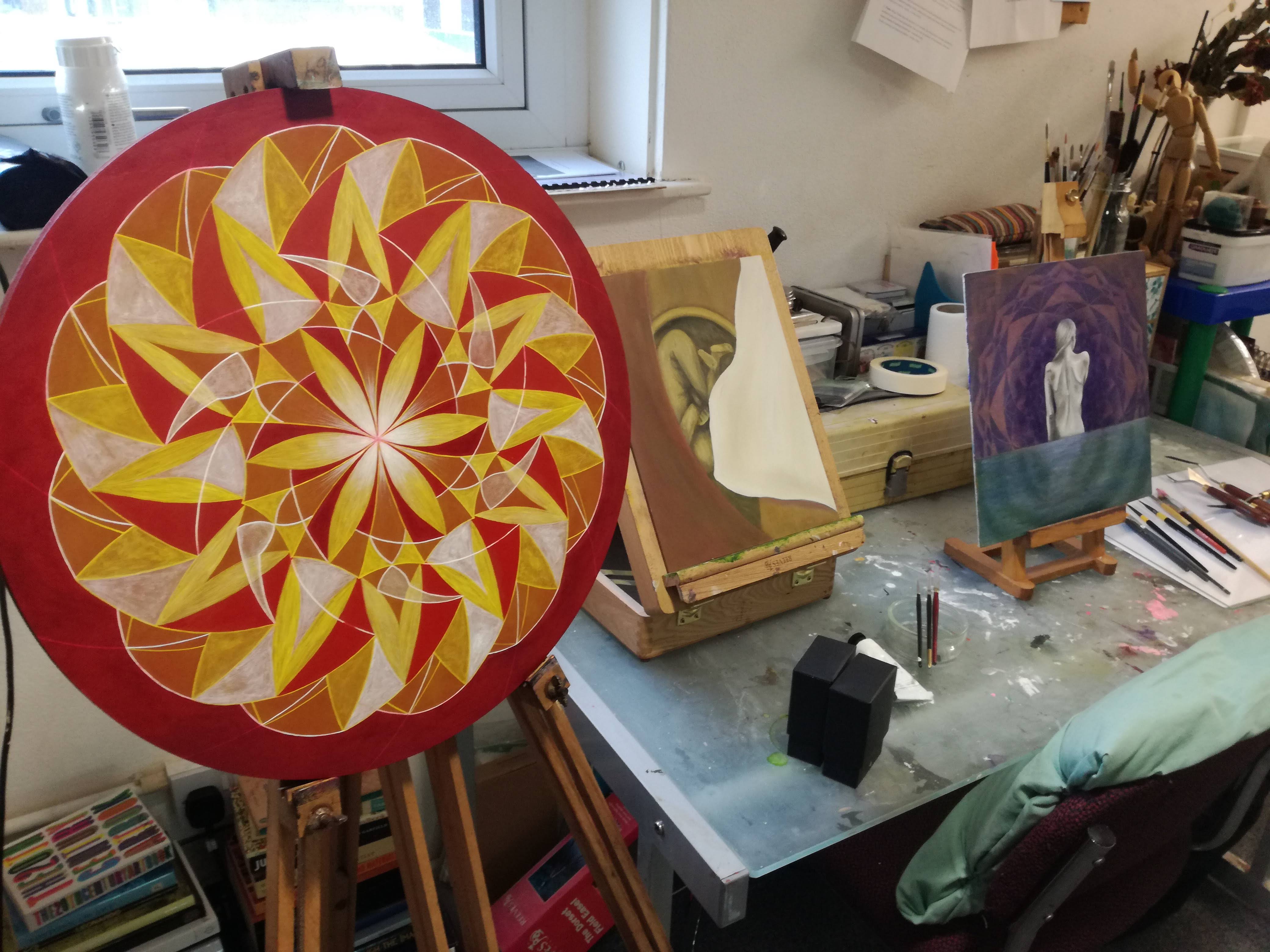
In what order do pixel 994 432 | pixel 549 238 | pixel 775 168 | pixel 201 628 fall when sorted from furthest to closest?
1. pixel 775 168
2. pixel 994 432
3. pixel 549 238
4. pixel 201 628

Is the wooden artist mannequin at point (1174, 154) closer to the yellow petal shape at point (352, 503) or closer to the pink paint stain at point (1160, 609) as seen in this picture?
the pink paint stain at point (1160, 609)

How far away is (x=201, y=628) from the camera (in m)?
0.67

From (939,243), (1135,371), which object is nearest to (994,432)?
(1135,371)

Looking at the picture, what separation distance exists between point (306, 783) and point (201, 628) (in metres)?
0.15

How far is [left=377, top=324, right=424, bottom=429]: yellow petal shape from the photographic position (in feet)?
2.41

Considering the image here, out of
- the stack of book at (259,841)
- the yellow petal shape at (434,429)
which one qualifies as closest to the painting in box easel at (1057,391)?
the yellow petal shape at (434,429)

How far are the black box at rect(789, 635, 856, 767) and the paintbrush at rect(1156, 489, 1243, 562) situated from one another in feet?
2.28

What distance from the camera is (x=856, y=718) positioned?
0.91 m

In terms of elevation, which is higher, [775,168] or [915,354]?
[775,168]

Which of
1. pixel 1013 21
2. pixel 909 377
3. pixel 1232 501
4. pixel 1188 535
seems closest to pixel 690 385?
pixel 909 377

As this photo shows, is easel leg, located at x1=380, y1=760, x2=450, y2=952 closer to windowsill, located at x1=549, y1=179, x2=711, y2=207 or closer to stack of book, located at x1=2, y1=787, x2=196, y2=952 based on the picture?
stack of book, located at x1=2, y1=787, x2=196, y2=952

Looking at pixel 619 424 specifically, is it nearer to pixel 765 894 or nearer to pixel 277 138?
pixel 277 138

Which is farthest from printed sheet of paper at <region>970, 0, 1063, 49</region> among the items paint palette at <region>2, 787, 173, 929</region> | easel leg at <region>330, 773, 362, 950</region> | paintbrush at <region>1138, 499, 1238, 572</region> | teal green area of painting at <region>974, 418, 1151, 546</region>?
paint palette at <region>2, 787, 173, 929</region>

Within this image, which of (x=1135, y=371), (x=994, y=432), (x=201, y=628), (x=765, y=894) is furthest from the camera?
(x=765, y=894)
